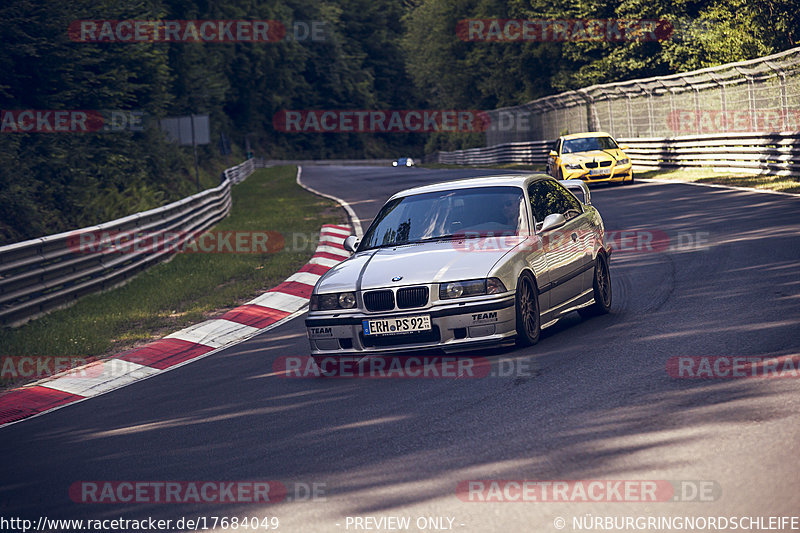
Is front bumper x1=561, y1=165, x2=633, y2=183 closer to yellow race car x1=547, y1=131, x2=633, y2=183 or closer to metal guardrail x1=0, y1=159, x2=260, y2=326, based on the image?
yellow race car x1=547, y1=131, x2=633, y2=183

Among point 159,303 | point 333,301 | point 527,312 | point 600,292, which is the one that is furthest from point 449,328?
point 159,303

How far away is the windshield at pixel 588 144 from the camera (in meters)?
28.9

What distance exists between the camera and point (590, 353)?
26.3 ft

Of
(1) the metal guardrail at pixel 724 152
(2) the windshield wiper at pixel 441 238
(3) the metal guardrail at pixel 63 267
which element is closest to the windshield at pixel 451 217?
(2) the windshield wiper at pixel 441 238

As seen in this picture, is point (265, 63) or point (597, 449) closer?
point (597, 449)

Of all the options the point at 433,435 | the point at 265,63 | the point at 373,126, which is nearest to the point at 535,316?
the point at 433,435

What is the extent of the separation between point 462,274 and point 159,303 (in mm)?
7037

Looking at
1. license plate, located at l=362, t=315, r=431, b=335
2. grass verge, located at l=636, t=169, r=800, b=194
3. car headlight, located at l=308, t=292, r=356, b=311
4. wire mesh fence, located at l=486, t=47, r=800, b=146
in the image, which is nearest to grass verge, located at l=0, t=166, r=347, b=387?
car headlight, located at l=308, t=292, r=356, b=311

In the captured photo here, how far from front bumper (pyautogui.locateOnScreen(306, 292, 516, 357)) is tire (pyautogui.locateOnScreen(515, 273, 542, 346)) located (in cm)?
11

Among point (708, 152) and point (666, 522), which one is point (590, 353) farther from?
point (708, 152)

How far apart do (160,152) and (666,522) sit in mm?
32492

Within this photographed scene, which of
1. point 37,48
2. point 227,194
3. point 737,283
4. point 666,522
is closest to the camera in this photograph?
point 666,522

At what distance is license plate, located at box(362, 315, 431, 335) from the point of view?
7.96 metres

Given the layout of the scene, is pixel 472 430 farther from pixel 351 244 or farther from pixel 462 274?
pixel 351 244
